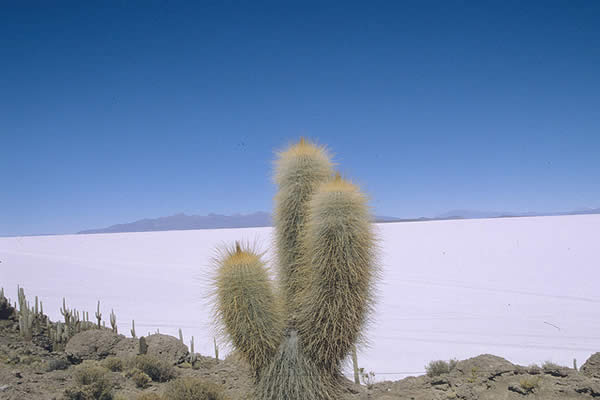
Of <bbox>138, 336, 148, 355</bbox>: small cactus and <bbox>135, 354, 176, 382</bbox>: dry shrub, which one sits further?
<bbox>138, 336, 148, 355</bbox>: small cactus

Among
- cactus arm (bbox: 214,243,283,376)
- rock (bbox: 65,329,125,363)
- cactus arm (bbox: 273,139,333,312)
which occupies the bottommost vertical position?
rock (bbox: 65,329,125,363)

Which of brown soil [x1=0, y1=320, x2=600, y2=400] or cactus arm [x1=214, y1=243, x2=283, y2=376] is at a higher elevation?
cactus arm [x1=214, y1=243, x2=283, y2=376]

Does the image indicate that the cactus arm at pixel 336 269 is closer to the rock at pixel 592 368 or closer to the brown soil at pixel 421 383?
the brown soil at pixel 421 383

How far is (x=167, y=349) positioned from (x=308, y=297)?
16.4 feet

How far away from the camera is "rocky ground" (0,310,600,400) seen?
625 cm

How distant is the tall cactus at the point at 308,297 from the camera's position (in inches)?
201

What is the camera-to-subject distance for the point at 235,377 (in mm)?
7898

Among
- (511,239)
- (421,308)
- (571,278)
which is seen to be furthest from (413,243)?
(421,308)

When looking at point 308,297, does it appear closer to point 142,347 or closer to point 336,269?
point 336,269

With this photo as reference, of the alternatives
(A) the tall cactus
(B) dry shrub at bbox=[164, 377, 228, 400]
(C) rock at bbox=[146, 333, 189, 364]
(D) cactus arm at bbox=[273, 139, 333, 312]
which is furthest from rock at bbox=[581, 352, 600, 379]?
(C) rock at bbox=[146, 333, 189, 364]

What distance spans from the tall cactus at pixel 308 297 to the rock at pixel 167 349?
387cm

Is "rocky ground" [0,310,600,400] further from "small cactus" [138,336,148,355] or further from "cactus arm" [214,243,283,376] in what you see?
"cactus arm" [214,243,283,376]

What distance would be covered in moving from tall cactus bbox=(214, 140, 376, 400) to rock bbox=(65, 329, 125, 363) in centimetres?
497

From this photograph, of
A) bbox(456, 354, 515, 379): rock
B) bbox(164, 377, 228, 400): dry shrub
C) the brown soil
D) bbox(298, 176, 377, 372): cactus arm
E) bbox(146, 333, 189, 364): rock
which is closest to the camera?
bbox(298, 176, 377, 372): cactus arm
